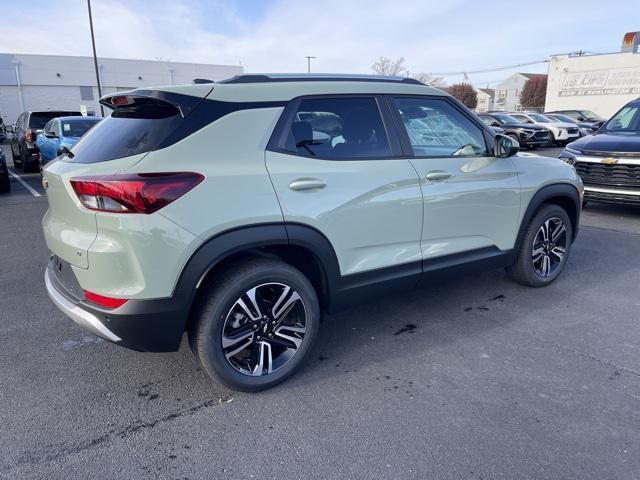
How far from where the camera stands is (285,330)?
9.73 feet

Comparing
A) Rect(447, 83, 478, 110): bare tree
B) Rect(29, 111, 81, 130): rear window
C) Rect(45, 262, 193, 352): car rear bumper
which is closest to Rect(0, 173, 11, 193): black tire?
Rect(29, 111, 81, 130): rear window

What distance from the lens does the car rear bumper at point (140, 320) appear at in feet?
8.05

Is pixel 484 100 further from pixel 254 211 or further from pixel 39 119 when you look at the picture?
pixel 254 211

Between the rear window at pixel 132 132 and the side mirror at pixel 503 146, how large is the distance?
2.50m

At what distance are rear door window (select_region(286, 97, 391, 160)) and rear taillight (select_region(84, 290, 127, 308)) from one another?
4.12 ft

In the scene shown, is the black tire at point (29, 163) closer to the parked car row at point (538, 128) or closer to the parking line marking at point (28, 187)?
the parking line marking at point (28, 187)

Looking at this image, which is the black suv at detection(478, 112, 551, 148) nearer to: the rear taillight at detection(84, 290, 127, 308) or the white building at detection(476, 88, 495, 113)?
the rear taillight at detection(84, 290, 127, 308)

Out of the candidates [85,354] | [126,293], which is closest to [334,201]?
[126,293]

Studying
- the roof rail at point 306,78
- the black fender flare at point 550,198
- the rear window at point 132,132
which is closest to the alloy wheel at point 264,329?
the rear window at point 132,132

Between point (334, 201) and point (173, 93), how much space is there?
1.10 meters

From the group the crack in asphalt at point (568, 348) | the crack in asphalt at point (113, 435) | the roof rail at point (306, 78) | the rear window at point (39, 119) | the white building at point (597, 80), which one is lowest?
the crack in asphalt at point (568, 348)

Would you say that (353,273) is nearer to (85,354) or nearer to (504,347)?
(504,347)

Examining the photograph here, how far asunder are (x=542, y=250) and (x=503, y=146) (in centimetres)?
125

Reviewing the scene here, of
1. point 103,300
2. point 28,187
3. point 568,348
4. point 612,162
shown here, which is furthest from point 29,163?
point 568,348
